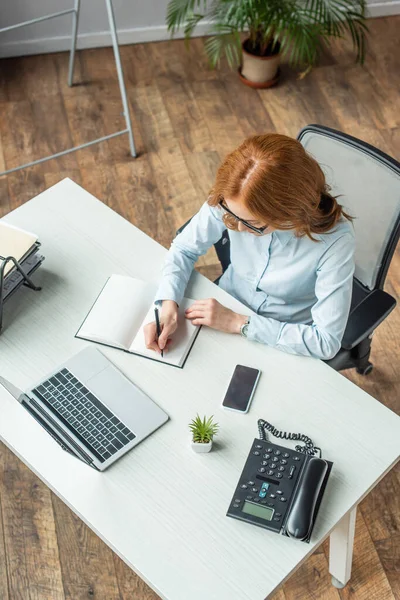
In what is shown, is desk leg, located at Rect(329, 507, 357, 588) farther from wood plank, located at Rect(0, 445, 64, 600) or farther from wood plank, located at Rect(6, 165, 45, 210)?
wood plank, located at Rect(6, 165, 45, 210)

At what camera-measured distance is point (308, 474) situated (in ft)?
5.03

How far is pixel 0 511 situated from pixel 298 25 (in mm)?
2451

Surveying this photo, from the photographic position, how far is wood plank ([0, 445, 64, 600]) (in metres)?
2.22

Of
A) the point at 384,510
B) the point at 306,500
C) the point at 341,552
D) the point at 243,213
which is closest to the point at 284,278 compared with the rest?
the point at 243,213

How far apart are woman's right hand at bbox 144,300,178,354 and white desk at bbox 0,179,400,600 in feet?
0.16

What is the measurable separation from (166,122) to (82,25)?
789 millimetres

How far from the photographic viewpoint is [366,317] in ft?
A: 6.33

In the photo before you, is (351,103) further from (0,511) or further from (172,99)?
(0,511)

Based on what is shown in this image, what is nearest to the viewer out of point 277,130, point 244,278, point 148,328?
point 148,328

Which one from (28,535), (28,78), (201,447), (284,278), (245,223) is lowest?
(28,535)

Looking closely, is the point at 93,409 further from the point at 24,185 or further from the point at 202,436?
the point at 24,185

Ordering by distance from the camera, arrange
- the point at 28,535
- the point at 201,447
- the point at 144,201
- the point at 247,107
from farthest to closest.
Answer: the point at 247,107 < the point at 144,201 < the point at 28,535 < the point at 201,447

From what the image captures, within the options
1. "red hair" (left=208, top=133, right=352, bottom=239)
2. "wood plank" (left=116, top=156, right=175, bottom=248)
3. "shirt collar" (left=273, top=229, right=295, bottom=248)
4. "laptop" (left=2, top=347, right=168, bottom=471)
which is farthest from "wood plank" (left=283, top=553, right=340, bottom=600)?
"wood plank" (left=116, top=156, right=175, bottom=248)

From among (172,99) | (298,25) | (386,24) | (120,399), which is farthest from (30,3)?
(120,399)
